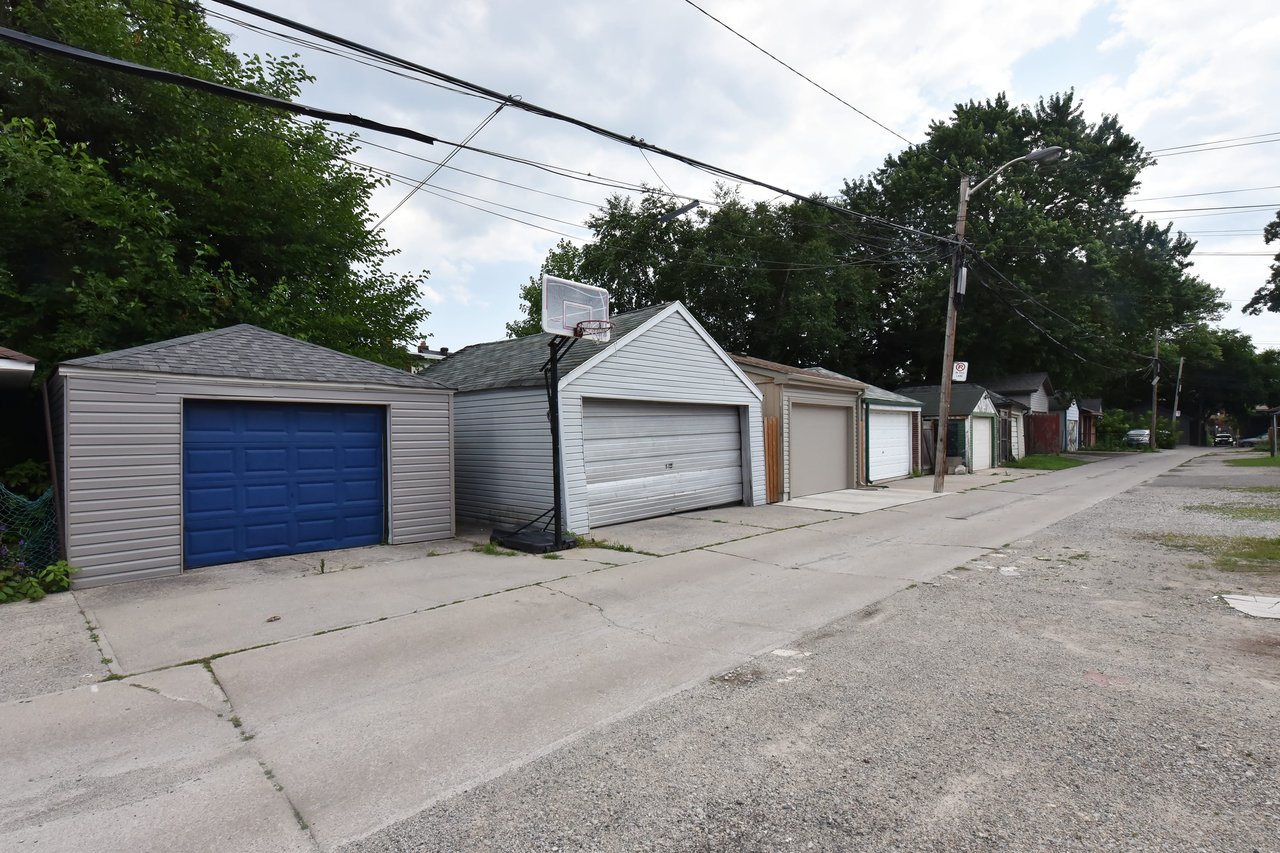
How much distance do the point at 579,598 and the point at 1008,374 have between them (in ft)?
132

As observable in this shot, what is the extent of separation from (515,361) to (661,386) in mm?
2833

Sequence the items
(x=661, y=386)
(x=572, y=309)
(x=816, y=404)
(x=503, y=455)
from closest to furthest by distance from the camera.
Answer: (x=572, y=309) → (x=503, y=455) → (x=661, y=386) → (x=816, y=404)

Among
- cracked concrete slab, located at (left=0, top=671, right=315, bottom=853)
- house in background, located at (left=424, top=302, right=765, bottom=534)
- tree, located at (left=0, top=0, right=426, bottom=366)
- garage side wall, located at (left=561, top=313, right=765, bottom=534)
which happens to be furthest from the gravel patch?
tree, located at (left=0, top=0, right=426, bottom=366)

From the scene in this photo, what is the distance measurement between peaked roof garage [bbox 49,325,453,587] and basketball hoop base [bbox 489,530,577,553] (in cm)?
110

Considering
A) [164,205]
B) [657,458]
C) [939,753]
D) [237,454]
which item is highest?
[164,205]

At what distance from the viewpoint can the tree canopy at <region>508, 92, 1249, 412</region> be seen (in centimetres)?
2781

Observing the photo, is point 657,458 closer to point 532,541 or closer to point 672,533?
point 672,533

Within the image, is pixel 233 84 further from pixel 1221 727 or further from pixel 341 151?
pixel 1221 727

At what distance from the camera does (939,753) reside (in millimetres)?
3336

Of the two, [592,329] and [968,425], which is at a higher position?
[592,329]

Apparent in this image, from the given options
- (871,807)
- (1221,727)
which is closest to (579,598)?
(871,807)

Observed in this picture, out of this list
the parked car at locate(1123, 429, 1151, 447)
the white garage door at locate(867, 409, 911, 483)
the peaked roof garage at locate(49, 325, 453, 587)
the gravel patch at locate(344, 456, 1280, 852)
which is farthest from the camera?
the parked car at locate(1123, 429, 1151, 447)

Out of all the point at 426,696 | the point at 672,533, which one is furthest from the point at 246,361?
the point at 672,533

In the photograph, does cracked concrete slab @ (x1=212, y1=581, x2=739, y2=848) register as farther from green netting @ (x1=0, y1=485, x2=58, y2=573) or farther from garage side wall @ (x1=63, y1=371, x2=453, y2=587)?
green netting @ (x1=0, y1=485, x2=58, y2=573)
